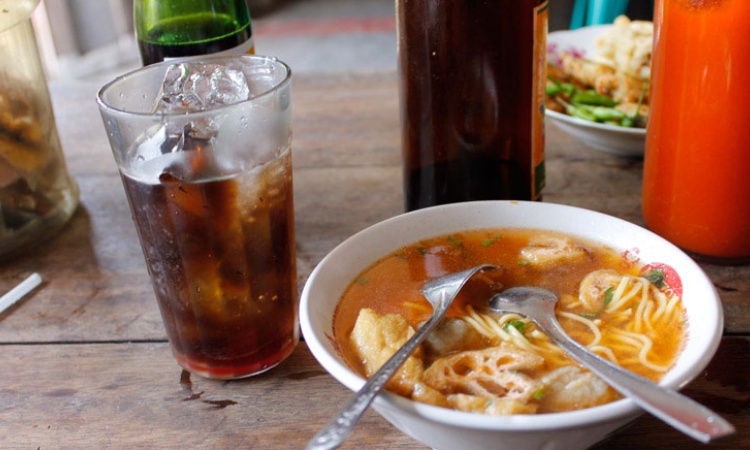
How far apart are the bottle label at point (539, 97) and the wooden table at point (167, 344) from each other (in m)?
0.15

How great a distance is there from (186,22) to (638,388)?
2.85 ft

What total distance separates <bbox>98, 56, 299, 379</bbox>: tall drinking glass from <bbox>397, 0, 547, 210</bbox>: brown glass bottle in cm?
26

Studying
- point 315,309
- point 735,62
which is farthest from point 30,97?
point 735,62

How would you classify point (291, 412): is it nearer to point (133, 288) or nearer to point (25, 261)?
point (133, 288)

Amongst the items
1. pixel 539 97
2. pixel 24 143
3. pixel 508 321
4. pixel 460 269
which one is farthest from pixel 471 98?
pixel 24 143

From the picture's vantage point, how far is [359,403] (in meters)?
0.65

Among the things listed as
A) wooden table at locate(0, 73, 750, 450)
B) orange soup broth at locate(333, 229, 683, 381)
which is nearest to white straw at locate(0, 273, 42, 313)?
wooden table at locate(0, 73, 750, 450)

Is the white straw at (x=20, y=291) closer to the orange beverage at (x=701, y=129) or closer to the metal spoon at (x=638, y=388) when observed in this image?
the metal spoon at (x=638, y=388)

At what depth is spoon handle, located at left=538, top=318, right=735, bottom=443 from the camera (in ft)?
1.90

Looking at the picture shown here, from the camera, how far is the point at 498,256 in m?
0.97

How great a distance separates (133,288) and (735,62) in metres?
0.89

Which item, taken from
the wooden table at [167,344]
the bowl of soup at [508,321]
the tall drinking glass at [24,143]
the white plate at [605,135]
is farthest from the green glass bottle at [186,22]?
the white plate at [605,135]

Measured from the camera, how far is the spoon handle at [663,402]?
58 centimetres

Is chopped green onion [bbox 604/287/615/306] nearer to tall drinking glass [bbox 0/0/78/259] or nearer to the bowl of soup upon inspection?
the bowl of soup
